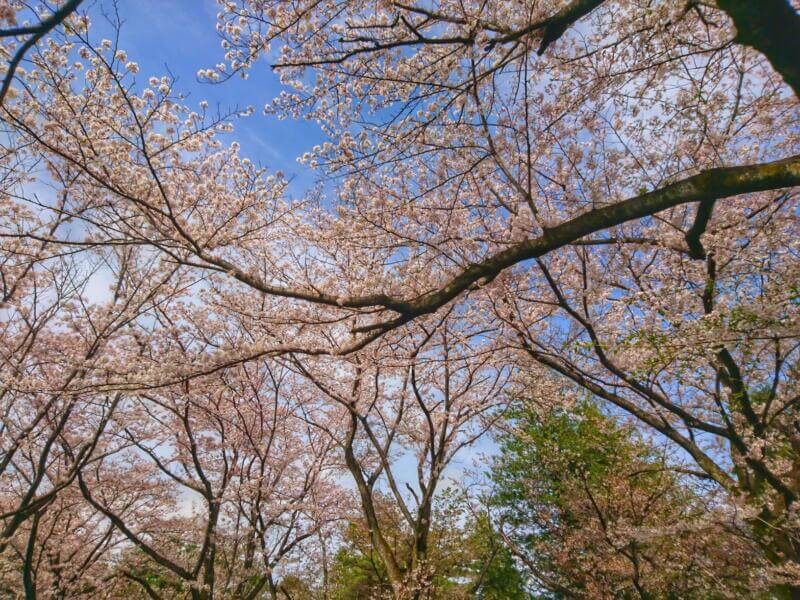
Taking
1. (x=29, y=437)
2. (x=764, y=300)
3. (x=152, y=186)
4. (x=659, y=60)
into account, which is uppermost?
(x=659, y=60)

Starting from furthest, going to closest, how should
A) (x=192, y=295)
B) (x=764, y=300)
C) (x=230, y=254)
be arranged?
(x=192, y=295), (x=230, y=254), (x=764, y=300)

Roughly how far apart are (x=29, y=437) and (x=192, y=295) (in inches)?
168

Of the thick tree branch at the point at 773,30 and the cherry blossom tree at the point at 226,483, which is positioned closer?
the thick tree branch at the point at 773,30

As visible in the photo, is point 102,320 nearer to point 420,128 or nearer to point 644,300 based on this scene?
point 420,128

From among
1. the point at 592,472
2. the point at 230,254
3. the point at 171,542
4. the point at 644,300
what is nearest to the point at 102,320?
the point at 230,254

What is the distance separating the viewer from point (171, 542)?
13195mm

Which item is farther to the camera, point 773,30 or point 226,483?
point 226,483

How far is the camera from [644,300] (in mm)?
5898

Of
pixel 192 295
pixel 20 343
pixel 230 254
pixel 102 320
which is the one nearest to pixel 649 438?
pixel 230 254

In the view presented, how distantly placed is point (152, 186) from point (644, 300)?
7137 millimetres

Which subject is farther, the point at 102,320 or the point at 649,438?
the point at 649,438

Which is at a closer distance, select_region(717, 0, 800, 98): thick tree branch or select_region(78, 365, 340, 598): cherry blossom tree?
select_region(717, 0, 800, 98): thick tree branch

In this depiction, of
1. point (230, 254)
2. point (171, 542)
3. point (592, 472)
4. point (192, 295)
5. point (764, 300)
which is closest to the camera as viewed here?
point (764, 300)

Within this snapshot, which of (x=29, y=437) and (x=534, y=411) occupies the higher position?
(x=534, y=411)
